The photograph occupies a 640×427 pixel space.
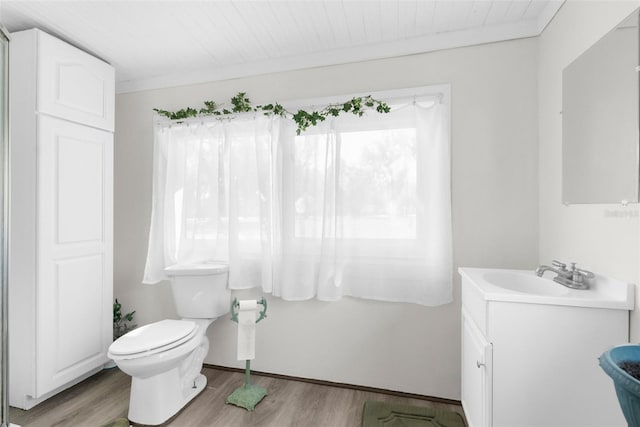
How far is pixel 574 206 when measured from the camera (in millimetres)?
1528

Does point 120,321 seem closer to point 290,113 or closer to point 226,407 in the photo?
point 226,407

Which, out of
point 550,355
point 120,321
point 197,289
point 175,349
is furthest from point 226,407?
point 550,355

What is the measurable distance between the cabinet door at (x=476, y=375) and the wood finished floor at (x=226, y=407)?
1.40 ft

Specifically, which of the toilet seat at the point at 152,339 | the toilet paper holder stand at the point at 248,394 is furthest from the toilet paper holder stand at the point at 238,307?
the toilet seat at the point at 152,339

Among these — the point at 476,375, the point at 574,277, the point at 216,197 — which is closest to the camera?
the point at 574,277

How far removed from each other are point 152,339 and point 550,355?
6.45 ft

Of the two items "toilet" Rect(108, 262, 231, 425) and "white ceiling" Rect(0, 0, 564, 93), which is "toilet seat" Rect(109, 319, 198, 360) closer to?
"toilet" Rect(108, 262, 231, 425)

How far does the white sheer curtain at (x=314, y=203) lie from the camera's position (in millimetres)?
2066

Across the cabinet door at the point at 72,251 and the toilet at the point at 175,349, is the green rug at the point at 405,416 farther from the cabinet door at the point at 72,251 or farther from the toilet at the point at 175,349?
the cabinet door at the point at 72,251

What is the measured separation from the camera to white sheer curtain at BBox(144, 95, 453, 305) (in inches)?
81.4

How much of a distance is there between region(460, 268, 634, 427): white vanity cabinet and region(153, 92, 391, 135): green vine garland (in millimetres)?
1376

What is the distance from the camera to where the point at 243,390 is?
214cm

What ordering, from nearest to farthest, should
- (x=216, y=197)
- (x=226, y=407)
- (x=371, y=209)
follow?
(x=226, y=407) → (x=371, y=209) → (x=216, y=197)

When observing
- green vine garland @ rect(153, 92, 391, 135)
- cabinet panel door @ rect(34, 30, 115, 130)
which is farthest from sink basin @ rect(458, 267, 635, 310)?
cabinet panel door @ rect(34, 30, 115, 130)
